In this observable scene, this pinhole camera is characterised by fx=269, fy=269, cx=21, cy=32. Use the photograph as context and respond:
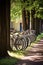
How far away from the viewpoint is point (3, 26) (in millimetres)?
12938

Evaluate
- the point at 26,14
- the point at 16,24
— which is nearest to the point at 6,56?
the point at 26,14

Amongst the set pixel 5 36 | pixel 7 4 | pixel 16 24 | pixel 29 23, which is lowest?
pixel 16 24

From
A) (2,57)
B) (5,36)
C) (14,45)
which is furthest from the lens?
(14,45)

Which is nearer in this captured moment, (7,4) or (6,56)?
(6,56)

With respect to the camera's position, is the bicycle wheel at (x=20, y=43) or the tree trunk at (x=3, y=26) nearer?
the tree trunk at (x=3, y=26)

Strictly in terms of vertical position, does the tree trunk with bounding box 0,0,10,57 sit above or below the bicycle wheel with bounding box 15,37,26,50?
above

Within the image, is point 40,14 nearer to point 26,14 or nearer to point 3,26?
point 26,14

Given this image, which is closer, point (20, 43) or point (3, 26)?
point (3, 26)

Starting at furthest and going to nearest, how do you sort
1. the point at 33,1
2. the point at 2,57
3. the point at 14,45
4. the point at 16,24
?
the point at 16,24
the point at 33,1
the point at 14,45
the point at 2,57

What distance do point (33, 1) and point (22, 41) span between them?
11.6 metres

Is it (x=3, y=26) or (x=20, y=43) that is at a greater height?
(x=3, y=26)

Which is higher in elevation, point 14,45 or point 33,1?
point 33,1

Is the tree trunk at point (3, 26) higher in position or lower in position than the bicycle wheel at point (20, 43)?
higher

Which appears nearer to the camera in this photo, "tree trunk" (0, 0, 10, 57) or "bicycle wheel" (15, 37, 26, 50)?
"tree trunk" (0, 0, 10, 57)
